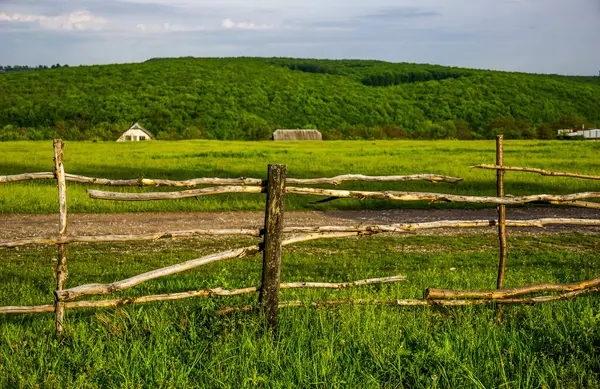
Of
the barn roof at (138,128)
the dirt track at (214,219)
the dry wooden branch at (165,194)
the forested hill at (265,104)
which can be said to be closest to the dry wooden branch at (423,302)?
the dry wooden branch at (165,194)

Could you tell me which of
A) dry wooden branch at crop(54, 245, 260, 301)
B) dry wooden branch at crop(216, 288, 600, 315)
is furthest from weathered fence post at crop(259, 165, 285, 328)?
dry wooden branch at crop(216, 288, 600, 315)

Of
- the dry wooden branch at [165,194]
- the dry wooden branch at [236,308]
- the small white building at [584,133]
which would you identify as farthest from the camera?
the small white building at [584,133]

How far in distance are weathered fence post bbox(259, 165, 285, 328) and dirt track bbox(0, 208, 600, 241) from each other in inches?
316

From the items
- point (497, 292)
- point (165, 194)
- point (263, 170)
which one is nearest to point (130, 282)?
point (165, 194)

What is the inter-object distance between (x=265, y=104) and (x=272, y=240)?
357ft

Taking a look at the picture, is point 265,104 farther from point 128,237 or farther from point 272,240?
point 272,240

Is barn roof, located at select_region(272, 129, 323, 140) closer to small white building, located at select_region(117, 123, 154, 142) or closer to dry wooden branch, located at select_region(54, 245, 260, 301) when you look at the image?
small white building, located at select_region(117, 123, 154, 142)

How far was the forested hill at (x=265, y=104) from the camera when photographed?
8725 centimetres

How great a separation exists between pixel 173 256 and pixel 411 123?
9993 cm

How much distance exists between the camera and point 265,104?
113500mm

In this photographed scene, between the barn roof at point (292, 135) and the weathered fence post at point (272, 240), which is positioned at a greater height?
the barn roof at point (292, 135)

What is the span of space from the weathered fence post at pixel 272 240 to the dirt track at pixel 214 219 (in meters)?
8.01

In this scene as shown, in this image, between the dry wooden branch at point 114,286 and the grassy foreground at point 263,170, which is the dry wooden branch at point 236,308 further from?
the grassy foreground at point 263,170

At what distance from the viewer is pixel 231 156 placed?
36469 millimetres
